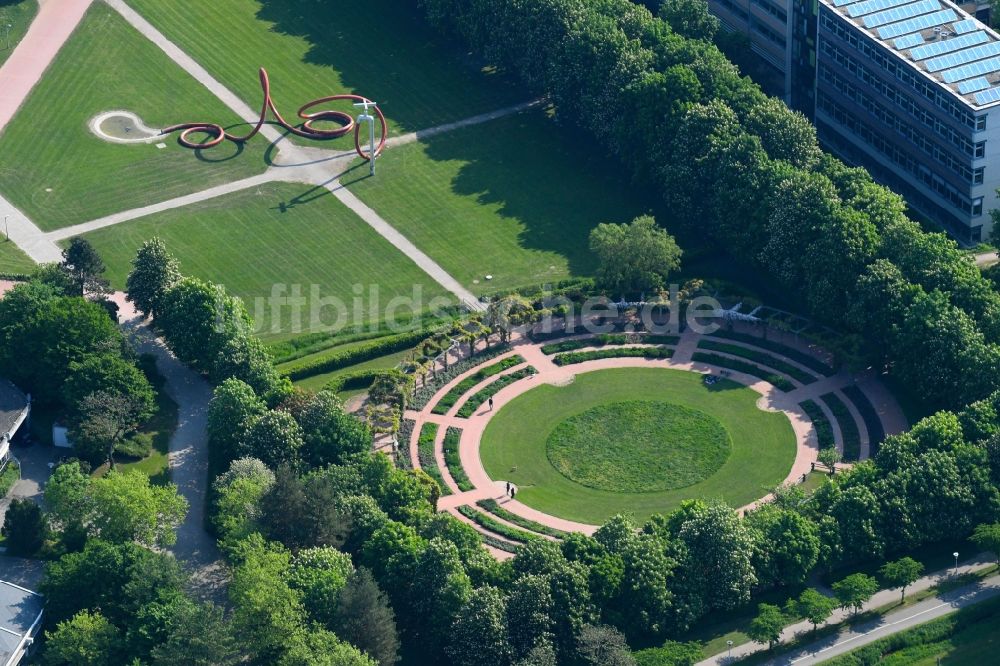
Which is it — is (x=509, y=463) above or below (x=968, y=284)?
below

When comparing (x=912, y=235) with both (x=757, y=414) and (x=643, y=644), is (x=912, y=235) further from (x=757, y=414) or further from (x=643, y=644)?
(x=643, y=644)

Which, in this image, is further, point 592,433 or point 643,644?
point 592,433

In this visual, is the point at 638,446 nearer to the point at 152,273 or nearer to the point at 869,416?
the point at 869,416

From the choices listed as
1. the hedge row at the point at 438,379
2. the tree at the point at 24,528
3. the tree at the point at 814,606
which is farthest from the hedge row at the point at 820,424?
the tree at the point at 24,528

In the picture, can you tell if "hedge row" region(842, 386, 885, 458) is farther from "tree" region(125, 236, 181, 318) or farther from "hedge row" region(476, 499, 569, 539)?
"tree" region(125, 236, 181, 318)

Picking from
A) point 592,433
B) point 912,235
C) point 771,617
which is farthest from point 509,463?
point 912,235

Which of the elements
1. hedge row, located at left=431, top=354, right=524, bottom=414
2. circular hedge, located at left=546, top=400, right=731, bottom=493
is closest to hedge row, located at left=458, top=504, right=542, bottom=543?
circular hedge, located at left=546, top=400, right=731, bottom=493
